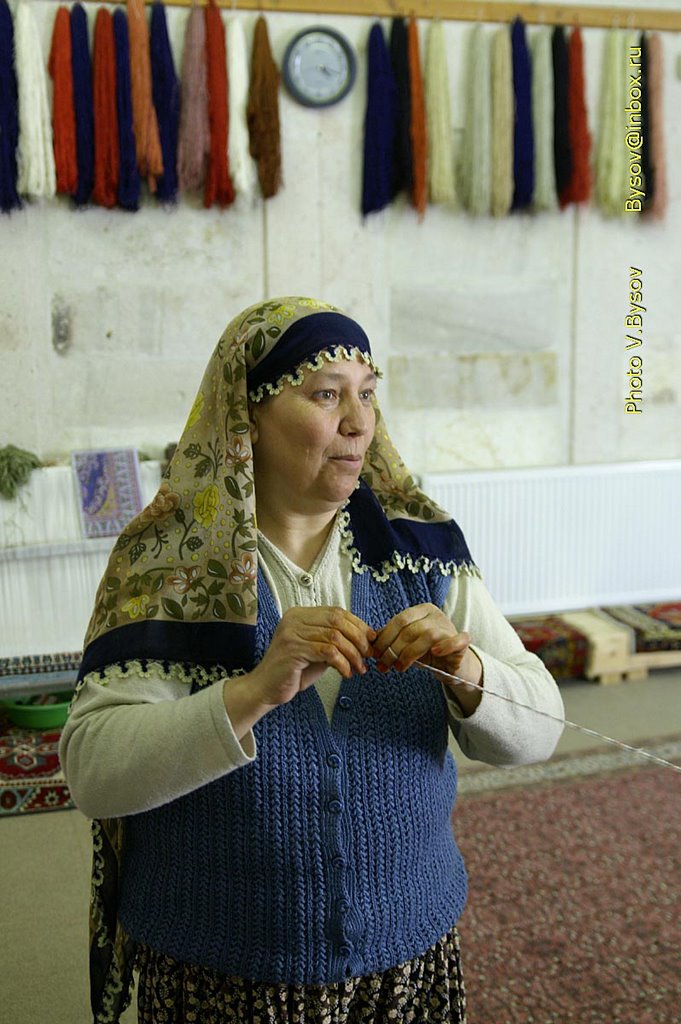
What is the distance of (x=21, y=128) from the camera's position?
3705mm

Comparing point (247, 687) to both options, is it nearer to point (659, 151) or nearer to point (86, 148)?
point (86, 148)

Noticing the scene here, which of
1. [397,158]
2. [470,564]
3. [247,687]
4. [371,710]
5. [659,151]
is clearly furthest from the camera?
[659,151]

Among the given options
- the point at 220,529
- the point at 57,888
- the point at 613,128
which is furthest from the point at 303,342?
the point at 613,128

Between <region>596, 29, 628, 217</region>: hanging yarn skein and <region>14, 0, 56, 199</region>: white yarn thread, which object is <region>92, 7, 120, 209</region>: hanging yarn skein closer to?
<region>14, 0, 56, 199</region>: white yarn thread

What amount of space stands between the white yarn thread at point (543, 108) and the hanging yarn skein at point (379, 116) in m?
0.64

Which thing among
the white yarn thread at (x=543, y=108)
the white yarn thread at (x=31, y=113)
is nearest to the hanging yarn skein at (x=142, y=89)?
the white yarn thread at (x=31, y=113)

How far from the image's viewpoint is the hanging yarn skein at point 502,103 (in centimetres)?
423

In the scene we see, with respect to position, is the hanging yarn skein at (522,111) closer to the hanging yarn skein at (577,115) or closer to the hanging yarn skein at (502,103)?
the hanging yarn skein at (502,103)

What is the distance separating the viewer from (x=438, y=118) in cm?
419

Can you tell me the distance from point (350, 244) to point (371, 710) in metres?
3.30

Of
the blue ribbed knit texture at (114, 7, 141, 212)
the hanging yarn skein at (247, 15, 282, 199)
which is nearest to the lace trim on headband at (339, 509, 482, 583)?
the blue ribbed knit texture at (114, 7, 141, 212)

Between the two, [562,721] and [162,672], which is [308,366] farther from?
[562,721]

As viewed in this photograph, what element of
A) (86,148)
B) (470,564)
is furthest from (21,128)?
(470,564)

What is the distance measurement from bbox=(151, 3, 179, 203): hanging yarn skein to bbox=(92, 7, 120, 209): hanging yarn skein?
0.16 metres
